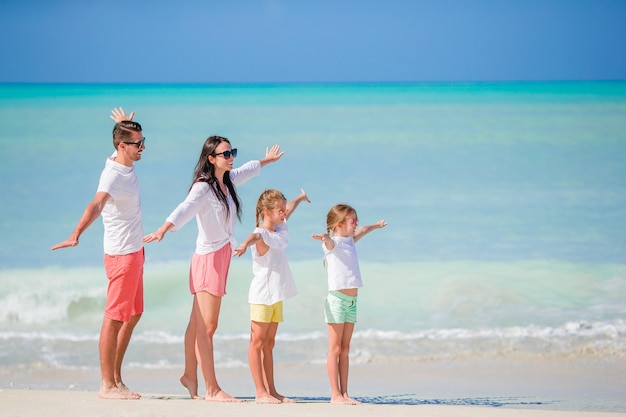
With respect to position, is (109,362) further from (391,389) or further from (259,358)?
(391,389)

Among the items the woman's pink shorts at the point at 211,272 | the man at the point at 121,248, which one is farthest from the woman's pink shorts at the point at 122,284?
the woman's pink shorts at the point at 211,272

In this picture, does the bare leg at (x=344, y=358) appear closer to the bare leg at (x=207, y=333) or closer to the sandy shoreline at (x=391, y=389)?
the sandy shoreline at (x=391, y=389)

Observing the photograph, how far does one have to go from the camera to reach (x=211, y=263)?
494cm

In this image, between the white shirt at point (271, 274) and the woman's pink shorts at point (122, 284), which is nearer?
the woman's pink shorts at point (122, 284)

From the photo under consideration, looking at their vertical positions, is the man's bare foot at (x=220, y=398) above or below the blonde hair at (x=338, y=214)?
below

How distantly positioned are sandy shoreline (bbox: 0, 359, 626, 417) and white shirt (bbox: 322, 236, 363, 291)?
65 centimetres

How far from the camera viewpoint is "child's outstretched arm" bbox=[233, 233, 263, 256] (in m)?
4.66

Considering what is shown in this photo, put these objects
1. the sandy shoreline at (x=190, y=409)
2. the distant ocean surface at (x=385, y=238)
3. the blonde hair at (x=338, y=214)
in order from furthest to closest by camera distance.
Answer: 1. the distant ocean surface at (x=385, y=238)
2. the blonde hair at (x=338, y=214)
3. the sandy shoreline at (x=190, y=409)

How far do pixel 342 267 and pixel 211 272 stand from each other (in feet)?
2.40

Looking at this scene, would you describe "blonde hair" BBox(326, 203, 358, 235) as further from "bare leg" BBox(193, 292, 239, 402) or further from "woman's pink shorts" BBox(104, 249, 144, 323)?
"woman's pink shorts" BBox(104, 249, 144, 323)

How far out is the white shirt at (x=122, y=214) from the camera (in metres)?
4.72

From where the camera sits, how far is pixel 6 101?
33.2 meters

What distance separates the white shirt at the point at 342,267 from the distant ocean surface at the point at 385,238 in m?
1.59

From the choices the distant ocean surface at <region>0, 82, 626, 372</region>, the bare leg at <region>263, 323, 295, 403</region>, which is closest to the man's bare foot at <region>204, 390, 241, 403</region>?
the bare leg at <region>263, 323, 295, 403</region>
